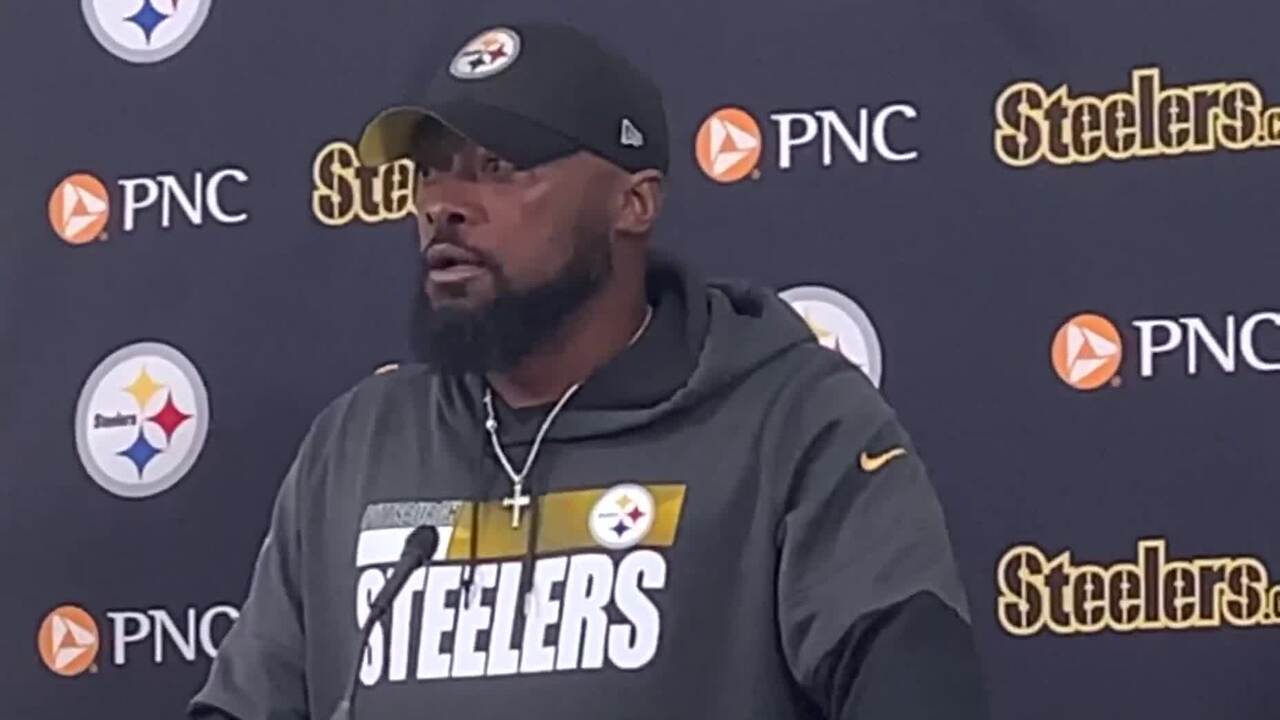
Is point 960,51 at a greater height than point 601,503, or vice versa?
point 960,51

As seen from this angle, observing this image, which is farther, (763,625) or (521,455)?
(521,455)

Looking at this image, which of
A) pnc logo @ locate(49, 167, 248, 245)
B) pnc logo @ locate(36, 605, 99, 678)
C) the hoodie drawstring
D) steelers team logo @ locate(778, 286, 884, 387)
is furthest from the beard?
pnc logo @ locate(36, 605, 99, 678)

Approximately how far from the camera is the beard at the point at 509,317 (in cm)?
166

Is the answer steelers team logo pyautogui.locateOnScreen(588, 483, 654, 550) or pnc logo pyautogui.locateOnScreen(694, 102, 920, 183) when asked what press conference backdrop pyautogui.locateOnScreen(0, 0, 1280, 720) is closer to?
pnc logo pyautogui.locateOnScreen(694, 102, 920, 183)

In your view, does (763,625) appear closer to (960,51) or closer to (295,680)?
(295,680)

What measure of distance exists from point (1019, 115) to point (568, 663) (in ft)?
A: 2.28

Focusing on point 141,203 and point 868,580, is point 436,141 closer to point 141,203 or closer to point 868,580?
point 868,580

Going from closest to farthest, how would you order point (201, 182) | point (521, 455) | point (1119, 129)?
point (521, 455) < point (1119, 129) < point (201, 182)

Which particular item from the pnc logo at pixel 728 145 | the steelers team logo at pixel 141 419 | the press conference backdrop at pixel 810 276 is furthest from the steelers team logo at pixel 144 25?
the pnc logo at pixel 728 145

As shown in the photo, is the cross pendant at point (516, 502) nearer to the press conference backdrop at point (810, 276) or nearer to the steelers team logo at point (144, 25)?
the press conference backdrop at point (810, 276)

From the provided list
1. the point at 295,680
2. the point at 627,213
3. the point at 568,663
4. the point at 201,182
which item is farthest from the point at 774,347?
the point at 201,182

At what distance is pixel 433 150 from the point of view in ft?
5.54

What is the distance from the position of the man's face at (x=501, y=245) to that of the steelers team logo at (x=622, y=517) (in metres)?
0.13

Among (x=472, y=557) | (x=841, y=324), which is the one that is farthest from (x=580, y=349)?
(x=841, y=324)
